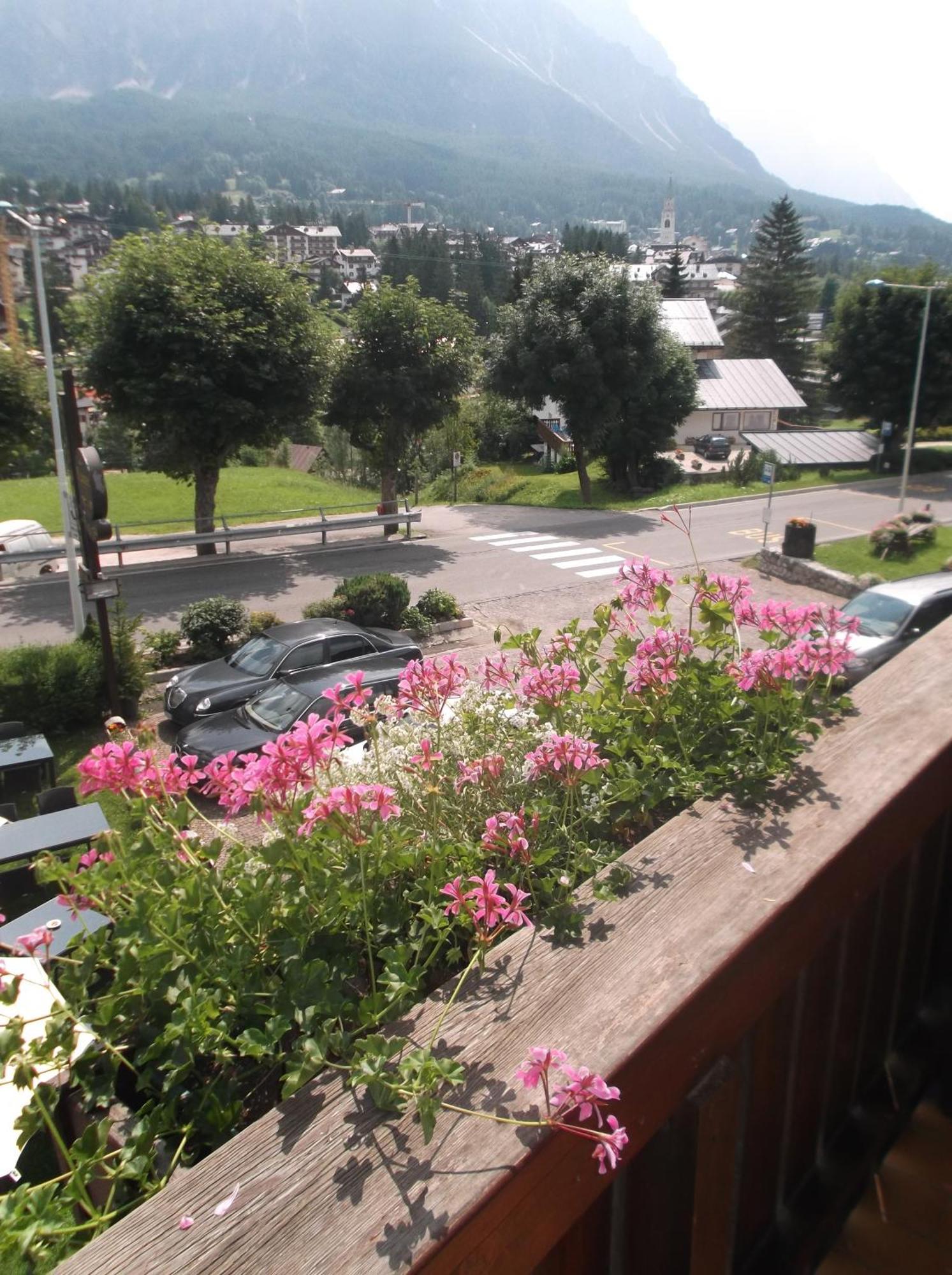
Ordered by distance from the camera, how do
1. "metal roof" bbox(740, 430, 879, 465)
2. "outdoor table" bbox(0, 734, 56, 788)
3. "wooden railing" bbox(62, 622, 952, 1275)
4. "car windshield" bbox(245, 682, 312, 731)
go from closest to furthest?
"wooden railing" bbox(62, 622, 952, 1275) → "outdoor table" bbox(0, 734, 56, 788) → "car windshield" bbox(245, 682, 312, 731) → "metal roof" bbox(740, 430, 879, 465)

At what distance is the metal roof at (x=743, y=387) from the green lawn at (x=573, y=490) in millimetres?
9879

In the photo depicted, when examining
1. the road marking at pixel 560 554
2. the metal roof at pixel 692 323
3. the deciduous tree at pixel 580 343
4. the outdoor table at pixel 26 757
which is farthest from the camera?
the metal roof at pixel 692 323

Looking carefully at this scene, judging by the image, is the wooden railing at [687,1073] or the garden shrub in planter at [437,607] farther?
the garden shrub in planter at [437,607]

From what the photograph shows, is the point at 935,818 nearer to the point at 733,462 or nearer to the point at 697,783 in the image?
the point at 697,783

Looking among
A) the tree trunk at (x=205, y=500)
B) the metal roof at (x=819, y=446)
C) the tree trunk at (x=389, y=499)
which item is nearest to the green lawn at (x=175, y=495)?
the tree trunk at (x=389, y=499)

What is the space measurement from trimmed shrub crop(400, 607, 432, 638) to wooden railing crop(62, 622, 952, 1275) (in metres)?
15.4

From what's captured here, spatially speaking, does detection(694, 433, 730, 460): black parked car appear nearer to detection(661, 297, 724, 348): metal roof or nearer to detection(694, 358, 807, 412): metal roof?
detection(694, 358, 807, 412): metal roof

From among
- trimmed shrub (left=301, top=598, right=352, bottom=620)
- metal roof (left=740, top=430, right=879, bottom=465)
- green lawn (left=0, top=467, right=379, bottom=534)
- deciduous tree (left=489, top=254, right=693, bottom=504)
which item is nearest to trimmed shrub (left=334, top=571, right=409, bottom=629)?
trimmed shrub (left=301, top=598, right=352, bottom=620)

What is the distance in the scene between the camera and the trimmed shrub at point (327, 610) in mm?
17734

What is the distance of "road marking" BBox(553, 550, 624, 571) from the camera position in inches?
930

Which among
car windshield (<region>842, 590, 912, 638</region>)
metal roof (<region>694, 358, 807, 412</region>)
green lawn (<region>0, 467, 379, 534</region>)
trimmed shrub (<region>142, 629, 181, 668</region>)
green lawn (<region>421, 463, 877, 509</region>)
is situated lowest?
green lawn (<region>0, 467, 379, 534</region>)

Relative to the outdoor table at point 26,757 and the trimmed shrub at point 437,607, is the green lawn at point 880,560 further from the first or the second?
the outdoor table at point 26,757

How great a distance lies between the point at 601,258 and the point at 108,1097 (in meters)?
33.1

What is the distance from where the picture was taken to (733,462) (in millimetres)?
37594
